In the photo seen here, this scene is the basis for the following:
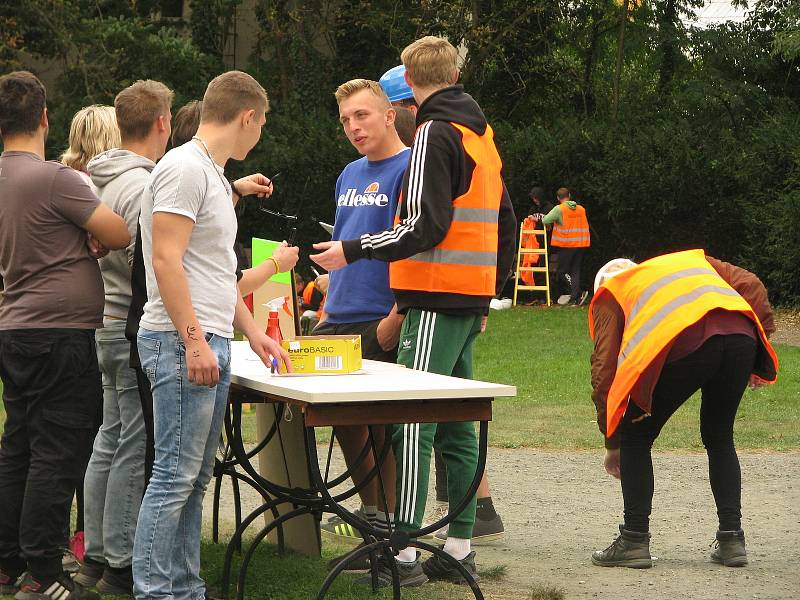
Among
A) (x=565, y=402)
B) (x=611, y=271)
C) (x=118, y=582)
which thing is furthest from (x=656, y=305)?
(x=565, y=402)

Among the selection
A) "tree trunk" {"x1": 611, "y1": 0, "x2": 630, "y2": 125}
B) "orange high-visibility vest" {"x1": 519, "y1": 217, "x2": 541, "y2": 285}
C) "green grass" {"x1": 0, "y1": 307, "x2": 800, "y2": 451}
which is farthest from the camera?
"tree trunk" {"x1": 611, "y1": 0, "x2": 630, "y2": 125}

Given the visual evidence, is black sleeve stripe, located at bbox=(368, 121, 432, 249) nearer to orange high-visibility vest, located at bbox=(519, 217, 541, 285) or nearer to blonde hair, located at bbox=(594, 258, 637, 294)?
blonde hair, located at bbox=(594, 258, 637, 294)

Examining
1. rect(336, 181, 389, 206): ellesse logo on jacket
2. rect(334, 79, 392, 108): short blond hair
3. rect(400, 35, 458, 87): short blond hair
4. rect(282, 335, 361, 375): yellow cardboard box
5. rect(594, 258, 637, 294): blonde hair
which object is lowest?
rect(282, 335, 361, 375): yellow cardboard box

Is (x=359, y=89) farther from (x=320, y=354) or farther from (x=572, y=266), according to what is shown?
(x=572, y=266)

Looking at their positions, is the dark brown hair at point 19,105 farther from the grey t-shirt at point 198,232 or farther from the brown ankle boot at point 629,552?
the brown ankle boot at point 629,552

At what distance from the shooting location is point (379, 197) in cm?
561

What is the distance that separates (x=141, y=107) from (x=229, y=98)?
2.56ft

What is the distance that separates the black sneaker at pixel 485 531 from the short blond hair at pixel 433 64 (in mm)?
2205

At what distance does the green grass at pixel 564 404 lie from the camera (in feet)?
30.1

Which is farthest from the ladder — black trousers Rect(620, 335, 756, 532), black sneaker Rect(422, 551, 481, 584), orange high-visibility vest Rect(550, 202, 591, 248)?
black sneaker Rect(422, 551, 481, 584)

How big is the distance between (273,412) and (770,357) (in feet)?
7.62

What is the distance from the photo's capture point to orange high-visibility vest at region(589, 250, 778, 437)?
5289mm

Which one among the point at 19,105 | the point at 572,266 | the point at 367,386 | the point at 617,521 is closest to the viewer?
the point at 367,386

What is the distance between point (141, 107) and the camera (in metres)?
5.02
